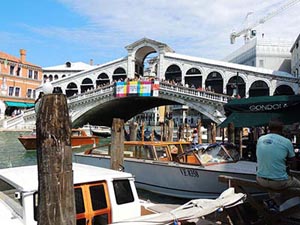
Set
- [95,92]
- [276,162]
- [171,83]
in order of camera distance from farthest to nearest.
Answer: [95,92]
[171,83]
[276,162]

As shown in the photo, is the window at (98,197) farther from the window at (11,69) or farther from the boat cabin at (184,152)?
the window at (11,69)

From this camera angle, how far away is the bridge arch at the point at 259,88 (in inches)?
1017

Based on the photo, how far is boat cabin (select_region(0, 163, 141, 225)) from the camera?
11.2 feet

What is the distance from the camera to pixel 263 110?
597cm

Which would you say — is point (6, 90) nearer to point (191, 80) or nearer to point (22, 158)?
point (191, 80)

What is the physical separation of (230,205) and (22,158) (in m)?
11.4

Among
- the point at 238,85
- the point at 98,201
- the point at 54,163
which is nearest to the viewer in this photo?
the point at 54,163

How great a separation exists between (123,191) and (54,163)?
159cm

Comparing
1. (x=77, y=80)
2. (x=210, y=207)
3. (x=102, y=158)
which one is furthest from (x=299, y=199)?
(x=77, y=80)

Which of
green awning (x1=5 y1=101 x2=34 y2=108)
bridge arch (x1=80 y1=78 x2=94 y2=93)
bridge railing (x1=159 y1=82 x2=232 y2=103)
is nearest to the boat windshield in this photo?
bridge railing (x1=159 y1=82 x2=232 y2=103)

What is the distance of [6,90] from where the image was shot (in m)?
32.6

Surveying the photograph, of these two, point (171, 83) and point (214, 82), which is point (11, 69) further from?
point (214, 82)

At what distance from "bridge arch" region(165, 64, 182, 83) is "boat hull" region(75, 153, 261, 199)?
2128 centimetres

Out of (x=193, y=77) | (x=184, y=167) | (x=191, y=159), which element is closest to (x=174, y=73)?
(x=193, y=77)
